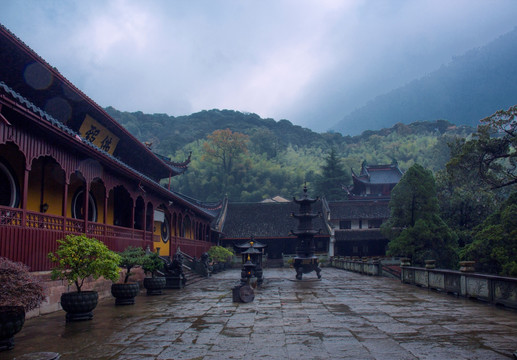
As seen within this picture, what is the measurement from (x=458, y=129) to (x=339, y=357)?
361 feet

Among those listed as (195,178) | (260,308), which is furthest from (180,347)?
(195,178)

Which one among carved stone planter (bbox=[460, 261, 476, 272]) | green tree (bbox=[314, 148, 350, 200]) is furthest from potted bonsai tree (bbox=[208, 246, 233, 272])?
green tree (bbox=[314, 148, 350, 200])

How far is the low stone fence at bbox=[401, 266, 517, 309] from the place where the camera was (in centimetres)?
924

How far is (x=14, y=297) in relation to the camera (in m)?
5.62

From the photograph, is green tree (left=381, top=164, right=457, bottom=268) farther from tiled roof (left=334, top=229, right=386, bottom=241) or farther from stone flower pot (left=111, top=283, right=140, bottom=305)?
stone flower pot (left=111, top=283, right=140, bottom=305)

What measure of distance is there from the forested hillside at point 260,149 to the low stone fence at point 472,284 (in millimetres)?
44700

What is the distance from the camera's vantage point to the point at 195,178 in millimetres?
65625

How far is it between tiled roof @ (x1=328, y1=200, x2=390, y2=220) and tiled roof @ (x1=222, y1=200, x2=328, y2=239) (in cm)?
170

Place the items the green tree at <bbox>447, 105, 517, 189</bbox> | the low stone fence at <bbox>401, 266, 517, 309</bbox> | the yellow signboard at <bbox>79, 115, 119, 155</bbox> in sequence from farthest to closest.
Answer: the green tree at <bbox>447, 105, 517, 189</bbox> → the yellow signboard at <bbox>79, 115, 119, 155</bbox> → the low stone fence at <bbox>401, 266, 517, 309</bbox>

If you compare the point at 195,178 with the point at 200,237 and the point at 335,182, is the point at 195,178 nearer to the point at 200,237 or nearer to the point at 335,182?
the point at 335,182

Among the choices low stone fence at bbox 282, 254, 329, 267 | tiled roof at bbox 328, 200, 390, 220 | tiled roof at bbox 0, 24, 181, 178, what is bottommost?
low stone fence at bbox 282, 254, 329, 267

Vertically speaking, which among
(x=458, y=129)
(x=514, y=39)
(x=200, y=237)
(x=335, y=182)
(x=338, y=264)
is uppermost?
(x=514, y=39)

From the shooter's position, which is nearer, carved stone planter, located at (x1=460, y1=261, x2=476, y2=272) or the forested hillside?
carved stone planter, located at (x1=460, y1=261, x2=476, y2=272)

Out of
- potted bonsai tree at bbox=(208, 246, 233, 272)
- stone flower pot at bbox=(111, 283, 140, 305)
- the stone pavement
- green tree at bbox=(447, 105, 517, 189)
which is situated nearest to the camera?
the stone pavement
